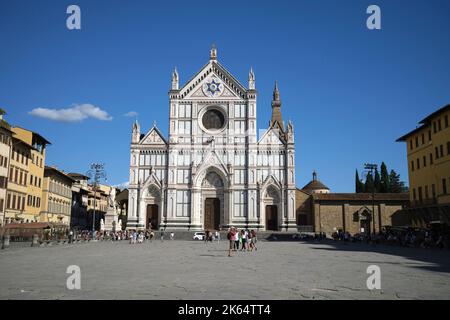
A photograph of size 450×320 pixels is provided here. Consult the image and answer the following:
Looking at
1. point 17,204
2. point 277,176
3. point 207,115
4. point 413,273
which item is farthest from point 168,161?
point 413,273

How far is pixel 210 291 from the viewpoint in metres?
9.84

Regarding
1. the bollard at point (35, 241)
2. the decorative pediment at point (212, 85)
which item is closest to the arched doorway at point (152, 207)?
the decorative pediment at point (212, 85)

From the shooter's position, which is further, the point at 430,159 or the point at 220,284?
the point at 430,159

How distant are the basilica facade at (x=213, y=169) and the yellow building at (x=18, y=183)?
12.7 metres

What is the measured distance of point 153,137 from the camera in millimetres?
55188

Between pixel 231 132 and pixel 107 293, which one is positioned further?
pixel 231 132

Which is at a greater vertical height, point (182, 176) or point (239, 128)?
point (239, 128)

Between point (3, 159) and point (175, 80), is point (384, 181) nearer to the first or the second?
point (175, 80)

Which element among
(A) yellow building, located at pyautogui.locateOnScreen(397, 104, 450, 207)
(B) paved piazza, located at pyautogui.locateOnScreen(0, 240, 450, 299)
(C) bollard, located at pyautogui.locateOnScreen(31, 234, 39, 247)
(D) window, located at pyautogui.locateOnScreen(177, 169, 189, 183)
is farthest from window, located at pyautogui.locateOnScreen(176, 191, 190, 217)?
(B) paved piazza, located at pyautogui.locateOnScreen(0, 240, 450, 299)

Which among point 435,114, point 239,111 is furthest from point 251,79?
point 435,114

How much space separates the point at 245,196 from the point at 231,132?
878 cm

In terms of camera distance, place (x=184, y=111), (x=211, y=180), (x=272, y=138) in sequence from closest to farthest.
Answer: (x=272, y=138), (x=211, y=180), (x=184, y=111)

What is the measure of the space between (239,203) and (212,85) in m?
16.6

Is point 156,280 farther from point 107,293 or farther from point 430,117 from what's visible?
point 430,117
